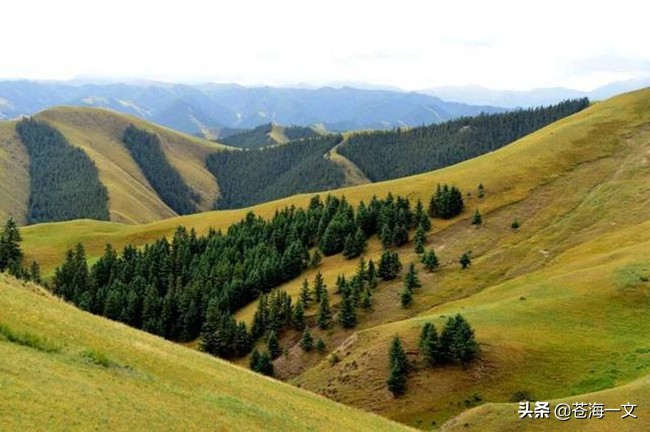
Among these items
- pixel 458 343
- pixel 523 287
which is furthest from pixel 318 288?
pixel 458 343

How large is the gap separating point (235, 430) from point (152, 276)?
111515 mm

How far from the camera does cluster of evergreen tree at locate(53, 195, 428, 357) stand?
102m

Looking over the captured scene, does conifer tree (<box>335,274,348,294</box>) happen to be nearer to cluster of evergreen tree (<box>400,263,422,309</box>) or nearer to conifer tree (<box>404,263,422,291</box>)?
cluster of evergreen tree (<box>400,263,422,309</box>)

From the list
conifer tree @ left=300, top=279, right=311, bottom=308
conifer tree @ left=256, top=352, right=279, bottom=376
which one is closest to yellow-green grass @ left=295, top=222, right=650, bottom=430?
conifer tree @ left=256, top=352, right=279, bottom=376

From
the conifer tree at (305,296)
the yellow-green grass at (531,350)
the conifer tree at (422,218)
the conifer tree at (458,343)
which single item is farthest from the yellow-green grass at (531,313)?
the conifer tree at (305,296)

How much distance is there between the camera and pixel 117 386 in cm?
2748

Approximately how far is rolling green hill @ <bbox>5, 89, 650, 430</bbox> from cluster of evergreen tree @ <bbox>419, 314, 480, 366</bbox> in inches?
41.2

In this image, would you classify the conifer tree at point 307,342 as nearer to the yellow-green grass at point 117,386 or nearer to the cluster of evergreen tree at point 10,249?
the yellow-green grass at point 117,386

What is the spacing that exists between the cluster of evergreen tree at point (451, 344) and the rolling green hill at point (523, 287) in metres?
1.05

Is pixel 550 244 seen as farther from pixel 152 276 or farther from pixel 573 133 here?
pixel 152 276

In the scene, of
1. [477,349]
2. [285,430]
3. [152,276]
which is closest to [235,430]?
[285,430]

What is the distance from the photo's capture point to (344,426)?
119 feet

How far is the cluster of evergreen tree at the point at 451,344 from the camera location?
60938 millimetres

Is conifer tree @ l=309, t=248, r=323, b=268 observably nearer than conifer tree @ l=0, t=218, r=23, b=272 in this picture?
Yes
